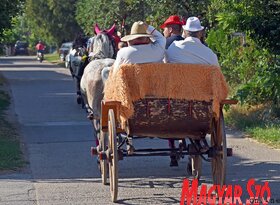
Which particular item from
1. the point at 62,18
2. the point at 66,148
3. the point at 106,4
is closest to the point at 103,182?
the point at 66,148

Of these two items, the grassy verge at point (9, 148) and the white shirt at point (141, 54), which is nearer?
the white shirt at point (141, 54)

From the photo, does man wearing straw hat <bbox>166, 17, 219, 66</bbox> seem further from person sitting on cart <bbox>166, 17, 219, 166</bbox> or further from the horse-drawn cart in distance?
the horse-drawn cart in distance

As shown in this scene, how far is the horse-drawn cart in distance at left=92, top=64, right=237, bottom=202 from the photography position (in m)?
9.04

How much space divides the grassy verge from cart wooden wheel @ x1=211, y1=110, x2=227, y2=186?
346 centimetres

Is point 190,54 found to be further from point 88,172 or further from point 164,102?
point 88,172

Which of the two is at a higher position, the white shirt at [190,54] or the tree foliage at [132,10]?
the white shirt at [190,54]

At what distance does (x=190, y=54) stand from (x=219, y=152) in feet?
4.00

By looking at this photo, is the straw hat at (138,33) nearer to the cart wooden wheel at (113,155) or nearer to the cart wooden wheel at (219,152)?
Answer: the cart wooden wheel at (113,155)

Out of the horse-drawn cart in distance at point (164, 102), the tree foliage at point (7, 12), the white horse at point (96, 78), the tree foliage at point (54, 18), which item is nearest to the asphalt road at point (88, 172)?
the horse-drawn cart in distance at point (164, 102)

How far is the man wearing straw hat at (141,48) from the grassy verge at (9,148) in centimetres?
329

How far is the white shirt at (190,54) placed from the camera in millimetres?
9250

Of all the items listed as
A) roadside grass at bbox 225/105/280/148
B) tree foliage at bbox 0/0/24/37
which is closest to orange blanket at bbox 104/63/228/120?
roadside grass at bbox 225/105/280/148

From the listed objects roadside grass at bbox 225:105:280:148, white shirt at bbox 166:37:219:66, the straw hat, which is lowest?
roadside grass at bbox 225:105:280:148

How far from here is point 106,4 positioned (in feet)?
111
